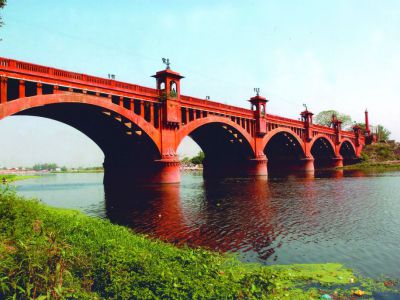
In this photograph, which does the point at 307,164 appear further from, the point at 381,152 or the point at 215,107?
the point at 381,152

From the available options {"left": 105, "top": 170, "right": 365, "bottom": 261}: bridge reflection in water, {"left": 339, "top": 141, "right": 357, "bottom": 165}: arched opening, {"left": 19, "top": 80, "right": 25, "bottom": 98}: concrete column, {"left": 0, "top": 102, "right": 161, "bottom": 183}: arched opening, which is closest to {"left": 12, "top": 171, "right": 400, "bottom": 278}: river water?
{"left": 105, "top": 170, "right": 365, "bottom": 261}: bridge reflection in water

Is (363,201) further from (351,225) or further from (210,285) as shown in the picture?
(210,285)

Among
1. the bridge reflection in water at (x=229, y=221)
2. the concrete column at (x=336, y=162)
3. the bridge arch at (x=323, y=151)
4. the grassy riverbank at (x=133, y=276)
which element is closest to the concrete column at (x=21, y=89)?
the bridge reflection in water at (x=229, y=221)

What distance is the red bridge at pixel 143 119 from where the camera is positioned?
26.5 meters

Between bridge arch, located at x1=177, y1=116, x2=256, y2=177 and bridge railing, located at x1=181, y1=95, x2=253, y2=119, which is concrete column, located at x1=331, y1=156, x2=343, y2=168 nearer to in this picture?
bridge arch, located at x1=177, y1=116, x2=256, y2=177

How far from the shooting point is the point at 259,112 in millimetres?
55281

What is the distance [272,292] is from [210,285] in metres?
1.45

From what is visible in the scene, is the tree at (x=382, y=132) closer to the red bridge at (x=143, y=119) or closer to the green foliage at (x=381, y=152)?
the green foliage at (x=381, y=152)

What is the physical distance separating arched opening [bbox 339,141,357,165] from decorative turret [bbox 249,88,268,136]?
54.6 meters

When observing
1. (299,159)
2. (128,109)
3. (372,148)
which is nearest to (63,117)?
(128,109)

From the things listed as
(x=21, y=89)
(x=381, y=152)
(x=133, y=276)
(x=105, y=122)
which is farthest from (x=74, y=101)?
(x=381, y=152)

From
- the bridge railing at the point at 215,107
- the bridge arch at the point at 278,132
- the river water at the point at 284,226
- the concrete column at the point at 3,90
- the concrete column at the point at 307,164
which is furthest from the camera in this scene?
the concrete column at the point at 307,164

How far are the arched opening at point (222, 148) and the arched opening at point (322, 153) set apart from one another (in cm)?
3698

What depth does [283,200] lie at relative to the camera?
1013 inches
